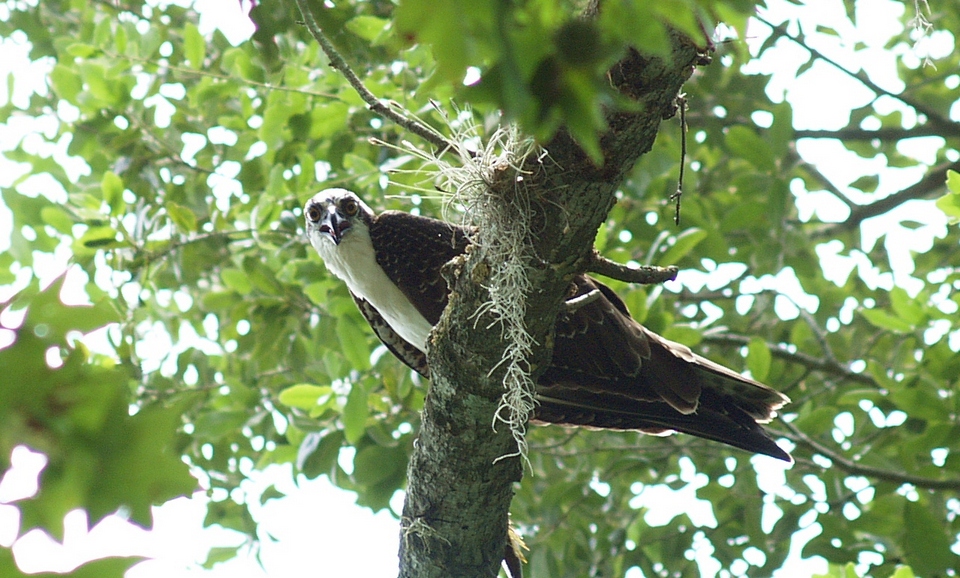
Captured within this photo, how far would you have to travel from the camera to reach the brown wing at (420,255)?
3285mm

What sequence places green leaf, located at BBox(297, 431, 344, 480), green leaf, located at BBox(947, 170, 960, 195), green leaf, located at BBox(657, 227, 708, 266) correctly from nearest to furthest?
green leaf, located at BBox(947, 170, 960, 195)
green leaf, located at BBox(657, 227, 708, 266)
green leaf, located at BBox(297, 431, 344, 480)

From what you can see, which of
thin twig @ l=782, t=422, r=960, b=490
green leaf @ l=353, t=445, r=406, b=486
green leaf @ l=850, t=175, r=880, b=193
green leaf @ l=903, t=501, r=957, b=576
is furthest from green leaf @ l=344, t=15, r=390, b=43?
green leaf @ l=850, t=175, r=880, b=193

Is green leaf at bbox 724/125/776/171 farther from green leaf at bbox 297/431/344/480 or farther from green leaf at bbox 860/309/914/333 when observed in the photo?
green leaf at bbox 297/431/344/480

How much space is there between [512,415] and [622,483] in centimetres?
294

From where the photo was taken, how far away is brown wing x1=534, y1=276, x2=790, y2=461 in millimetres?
3127

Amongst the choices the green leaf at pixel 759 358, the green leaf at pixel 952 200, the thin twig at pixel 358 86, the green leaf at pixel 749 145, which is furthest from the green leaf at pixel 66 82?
the green leaf at pixel 952 200

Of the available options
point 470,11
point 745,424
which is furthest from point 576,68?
point 745,424

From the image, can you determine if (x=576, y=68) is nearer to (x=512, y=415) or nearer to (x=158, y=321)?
(x=512, y=415)

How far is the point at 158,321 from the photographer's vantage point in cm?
516

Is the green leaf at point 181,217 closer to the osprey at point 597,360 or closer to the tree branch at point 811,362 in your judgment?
the osprey at point 597,360

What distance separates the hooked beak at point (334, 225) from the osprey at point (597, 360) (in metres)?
0.07

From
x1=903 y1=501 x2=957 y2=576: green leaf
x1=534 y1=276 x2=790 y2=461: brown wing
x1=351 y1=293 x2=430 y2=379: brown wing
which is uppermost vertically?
x1=351 y1=293 x2=430 y2=379: brown wing

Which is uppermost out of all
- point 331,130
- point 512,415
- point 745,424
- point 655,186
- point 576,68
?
point 655,186

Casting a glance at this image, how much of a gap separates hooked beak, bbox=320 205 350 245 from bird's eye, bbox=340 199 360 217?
35 mm
